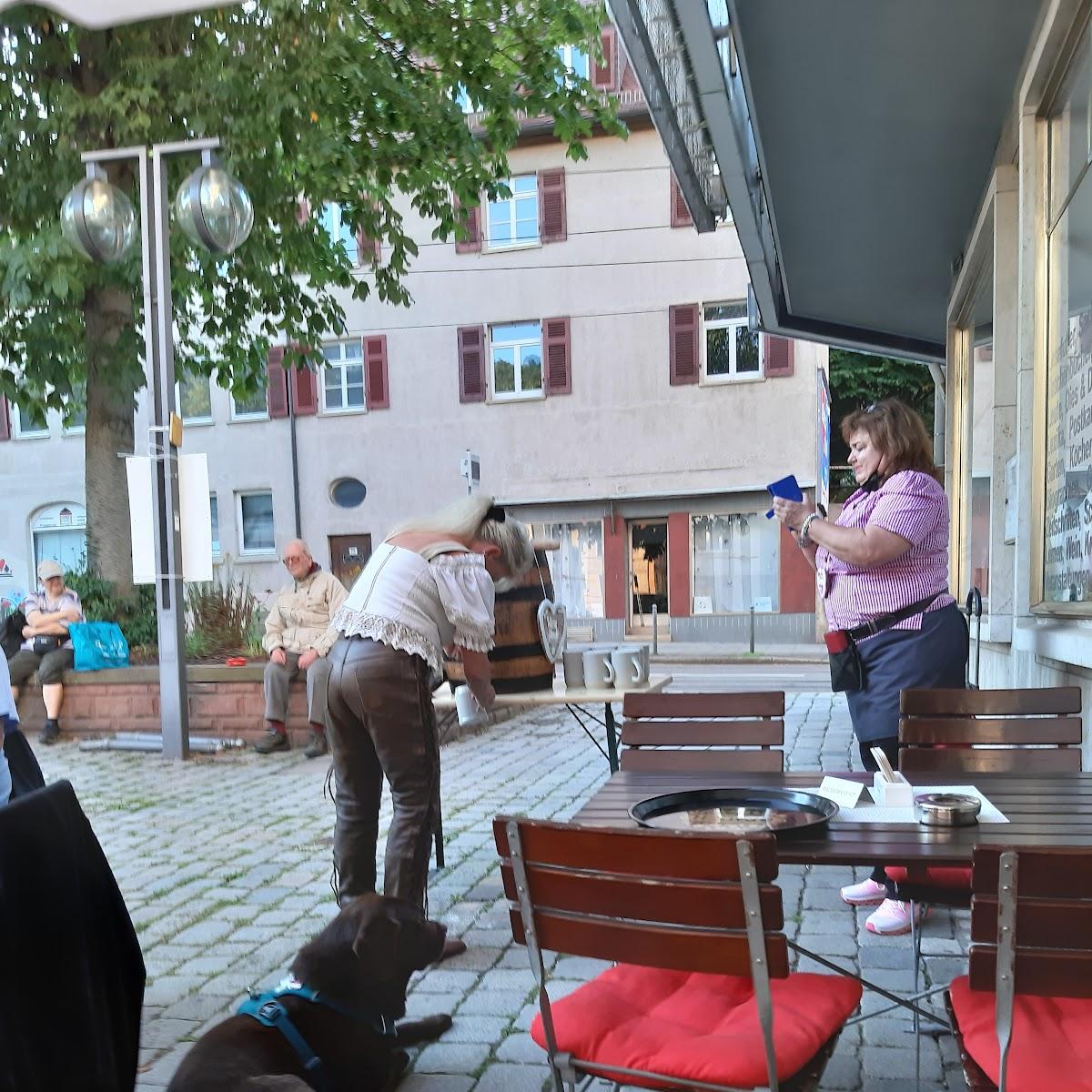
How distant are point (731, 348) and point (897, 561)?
18.0 meters

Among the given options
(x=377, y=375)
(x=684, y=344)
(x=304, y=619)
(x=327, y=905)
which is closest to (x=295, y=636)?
(x=304, y=619)

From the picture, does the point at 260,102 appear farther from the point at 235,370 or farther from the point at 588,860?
the point at 588,860

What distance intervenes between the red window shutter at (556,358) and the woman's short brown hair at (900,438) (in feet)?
60.3

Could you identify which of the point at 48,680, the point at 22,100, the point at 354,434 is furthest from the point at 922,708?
the point at 354,434

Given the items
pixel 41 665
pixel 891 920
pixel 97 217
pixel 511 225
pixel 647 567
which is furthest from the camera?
pixel 511 225

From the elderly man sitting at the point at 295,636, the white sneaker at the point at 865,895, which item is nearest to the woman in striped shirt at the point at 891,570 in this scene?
the white sneaker at the point at 865,895

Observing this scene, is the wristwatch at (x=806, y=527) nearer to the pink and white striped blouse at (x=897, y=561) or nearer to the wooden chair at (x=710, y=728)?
the pink and white striped blouse at (x=897, y=561)

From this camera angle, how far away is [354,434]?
75.8ft

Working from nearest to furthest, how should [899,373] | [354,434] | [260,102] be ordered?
[260,102] → [354,434] → [899,373]

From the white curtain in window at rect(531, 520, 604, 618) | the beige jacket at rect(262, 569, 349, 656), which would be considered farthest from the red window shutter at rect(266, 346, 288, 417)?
the beige jacket at rect(262, 569, 349, 656)

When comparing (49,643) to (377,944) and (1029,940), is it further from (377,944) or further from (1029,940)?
(1029,940)

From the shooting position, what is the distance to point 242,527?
2380cm

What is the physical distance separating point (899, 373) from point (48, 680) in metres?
22.9

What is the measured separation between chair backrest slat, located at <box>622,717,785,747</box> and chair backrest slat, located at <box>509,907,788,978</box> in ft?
4.79
